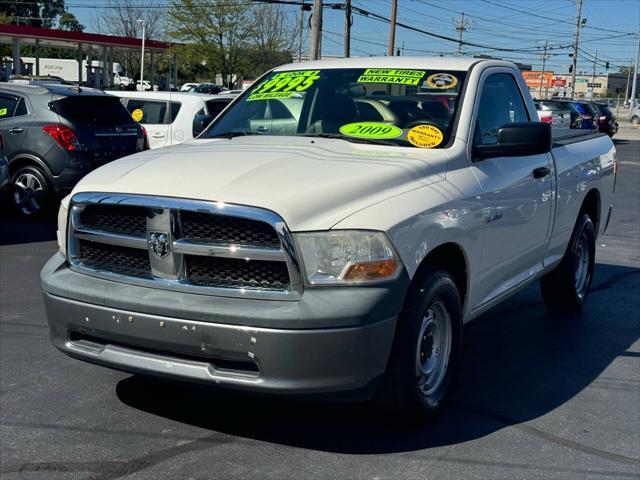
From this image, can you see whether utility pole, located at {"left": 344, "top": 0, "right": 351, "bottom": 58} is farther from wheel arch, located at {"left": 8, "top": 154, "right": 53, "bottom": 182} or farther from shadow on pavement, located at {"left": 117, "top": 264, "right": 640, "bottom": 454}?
shadow on pavement, located at {"left": 117, "top": 264, "right": 640, "bottom": 454}

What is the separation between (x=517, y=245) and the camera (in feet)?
17.6

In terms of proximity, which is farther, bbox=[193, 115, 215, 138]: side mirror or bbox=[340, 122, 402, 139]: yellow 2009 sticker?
bbox=[193, 115, 215, 138]: side mirror

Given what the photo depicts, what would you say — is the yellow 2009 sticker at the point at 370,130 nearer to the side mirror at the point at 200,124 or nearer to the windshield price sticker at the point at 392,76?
the windshield price sticker at the point at 392,76

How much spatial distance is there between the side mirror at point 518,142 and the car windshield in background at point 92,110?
750cm

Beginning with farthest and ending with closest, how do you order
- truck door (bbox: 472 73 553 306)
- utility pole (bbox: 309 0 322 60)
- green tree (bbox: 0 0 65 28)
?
green tree (bbox: 0 0 65 28), utility pole (bbox: 309 0 322 60), truck door (bbox: 472 73 553 306)

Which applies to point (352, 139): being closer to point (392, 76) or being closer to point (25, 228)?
point (392, 76)

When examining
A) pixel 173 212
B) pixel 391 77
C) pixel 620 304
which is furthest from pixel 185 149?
pixel 620 304

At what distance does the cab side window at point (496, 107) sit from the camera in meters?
5.24

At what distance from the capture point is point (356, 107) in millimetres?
5285

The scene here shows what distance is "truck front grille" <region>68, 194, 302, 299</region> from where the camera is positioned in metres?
3.72

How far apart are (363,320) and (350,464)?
0.74m

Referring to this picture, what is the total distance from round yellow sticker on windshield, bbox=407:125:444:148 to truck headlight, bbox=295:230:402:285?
3.93 ft

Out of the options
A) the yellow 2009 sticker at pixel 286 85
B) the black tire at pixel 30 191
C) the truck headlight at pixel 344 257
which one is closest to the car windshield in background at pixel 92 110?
the black tire at pixel 30 191

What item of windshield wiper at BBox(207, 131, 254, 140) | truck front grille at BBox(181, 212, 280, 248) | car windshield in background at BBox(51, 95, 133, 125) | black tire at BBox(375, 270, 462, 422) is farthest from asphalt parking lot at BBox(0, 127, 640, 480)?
car windshield in background at BBox(51, 95, 133, 125)
